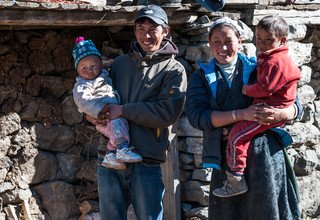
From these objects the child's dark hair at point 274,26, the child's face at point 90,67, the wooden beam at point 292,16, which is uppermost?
the wooden beam at point 292,16

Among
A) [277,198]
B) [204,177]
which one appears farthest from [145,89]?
[204,177]

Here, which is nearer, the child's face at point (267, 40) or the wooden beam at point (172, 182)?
the child's face at point (267, 40)

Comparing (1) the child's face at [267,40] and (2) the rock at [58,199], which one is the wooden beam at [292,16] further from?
(2) the rock at [58,199]

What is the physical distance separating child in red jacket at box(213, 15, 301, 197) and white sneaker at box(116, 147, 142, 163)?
520 millimetres

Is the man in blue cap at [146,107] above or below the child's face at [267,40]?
below

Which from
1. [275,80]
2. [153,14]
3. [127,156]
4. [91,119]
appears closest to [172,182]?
[91,119]

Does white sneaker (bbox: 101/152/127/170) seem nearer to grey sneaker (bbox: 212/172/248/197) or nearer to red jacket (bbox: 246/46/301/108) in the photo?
grey sneaker (bbox: 212/172/248/197)

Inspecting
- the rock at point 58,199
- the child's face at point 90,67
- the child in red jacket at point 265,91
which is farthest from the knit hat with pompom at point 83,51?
the rock at point 58,199

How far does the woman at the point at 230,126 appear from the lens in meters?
3.81

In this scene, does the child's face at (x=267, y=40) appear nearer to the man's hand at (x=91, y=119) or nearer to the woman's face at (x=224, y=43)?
the woman's face at (x=224, y=43)

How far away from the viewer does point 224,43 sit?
3.84 m

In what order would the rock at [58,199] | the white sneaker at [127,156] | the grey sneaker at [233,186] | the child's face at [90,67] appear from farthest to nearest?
the rock at [58,199], the child's face at [90,67], the white sneaker at [127,156], the grey sneaker at [233,186]

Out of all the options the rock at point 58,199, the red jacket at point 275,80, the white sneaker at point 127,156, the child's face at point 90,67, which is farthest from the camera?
the rock at point 58,199

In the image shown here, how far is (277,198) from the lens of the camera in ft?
12.8
